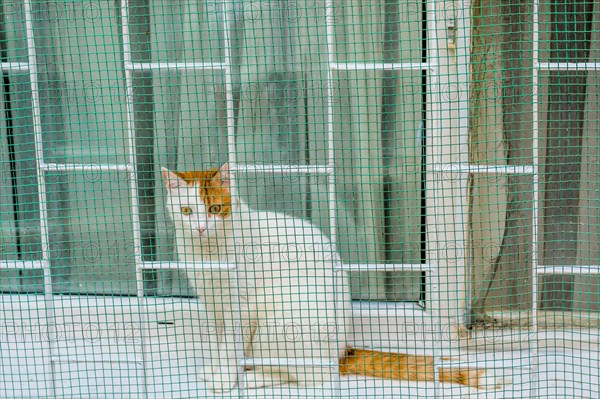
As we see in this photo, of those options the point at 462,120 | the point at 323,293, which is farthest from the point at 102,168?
the point at 462,120

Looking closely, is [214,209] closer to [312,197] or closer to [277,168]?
[277,168]

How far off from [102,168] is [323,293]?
2.60ft

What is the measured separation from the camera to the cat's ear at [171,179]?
218 centimetres

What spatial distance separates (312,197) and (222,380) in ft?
2.32

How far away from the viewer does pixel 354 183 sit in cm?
247

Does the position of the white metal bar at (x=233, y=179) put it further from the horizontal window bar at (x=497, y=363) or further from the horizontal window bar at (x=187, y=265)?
the horizontal window bar at (x=497, y=363)

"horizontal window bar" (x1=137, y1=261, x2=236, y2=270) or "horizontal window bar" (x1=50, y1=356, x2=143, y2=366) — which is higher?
"horizontal window bar" (x1=137, y1=261, x2=236, y2=270)

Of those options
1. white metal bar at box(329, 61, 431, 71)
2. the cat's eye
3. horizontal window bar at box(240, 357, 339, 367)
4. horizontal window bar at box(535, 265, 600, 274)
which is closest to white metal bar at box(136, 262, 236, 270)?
the cat's eye

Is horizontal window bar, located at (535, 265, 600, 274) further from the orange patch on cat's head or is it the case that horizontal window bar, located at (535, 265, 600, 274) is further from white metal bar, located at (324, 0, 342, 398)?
the orange patch on cat's head

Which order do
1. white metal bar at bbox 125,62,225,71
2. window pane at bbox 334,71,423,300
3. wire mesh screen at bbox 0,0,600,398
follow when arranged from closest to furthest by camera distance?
white metal bar at bbox 125,62,225,71 < wire mesh screen at bbox 0,0,600,398 < window pane at bbox 334,71,423,300

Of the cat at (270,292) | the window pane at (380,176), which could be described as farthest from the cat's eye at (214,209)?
the window pane at (380,176)

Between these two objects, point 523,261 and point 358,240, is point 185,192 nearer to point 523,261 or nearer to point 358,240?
point 358,240

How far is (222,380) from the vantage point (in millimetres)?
2246

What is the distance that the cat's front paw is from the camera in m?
2.24
